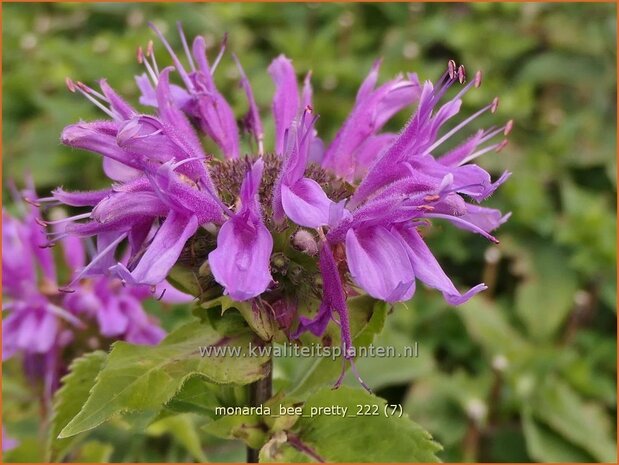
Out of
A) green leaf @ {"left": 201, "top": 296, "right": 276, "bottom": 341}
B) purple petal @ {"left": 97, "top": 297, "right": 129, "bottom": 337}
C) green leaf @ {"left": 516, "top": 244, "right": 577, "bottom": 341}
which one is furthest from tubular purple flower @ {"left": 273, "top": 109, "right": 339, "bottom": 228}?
green leaf @ {"left": 516, "top": 244, "right": 577, "bottom": 341}

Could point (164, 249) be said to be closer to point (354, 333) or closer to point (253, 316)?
point (253, 316)

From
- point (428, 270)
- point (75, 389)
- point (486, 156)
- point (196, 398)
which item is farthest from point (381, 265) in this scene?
point (486, 156)

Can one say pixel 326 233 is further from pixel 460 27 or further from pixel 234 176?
pixel 460 27

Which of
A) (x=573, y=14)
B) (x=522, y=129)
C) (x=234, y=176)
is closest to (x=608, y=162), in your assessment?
(x=522, y=129)

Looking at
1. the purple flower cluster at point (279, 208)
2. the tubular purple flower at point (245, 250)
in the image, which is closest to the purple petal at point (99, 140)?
the purple flower cluster at point (279, 208)

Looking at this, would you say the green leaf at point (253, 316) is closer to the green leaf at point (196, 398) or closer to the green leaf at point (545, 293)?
the green leaf at point (196, 398)

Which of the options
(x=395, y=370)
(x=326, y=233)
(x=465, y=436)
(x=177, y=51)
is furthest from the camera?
(x=177, y=51)
